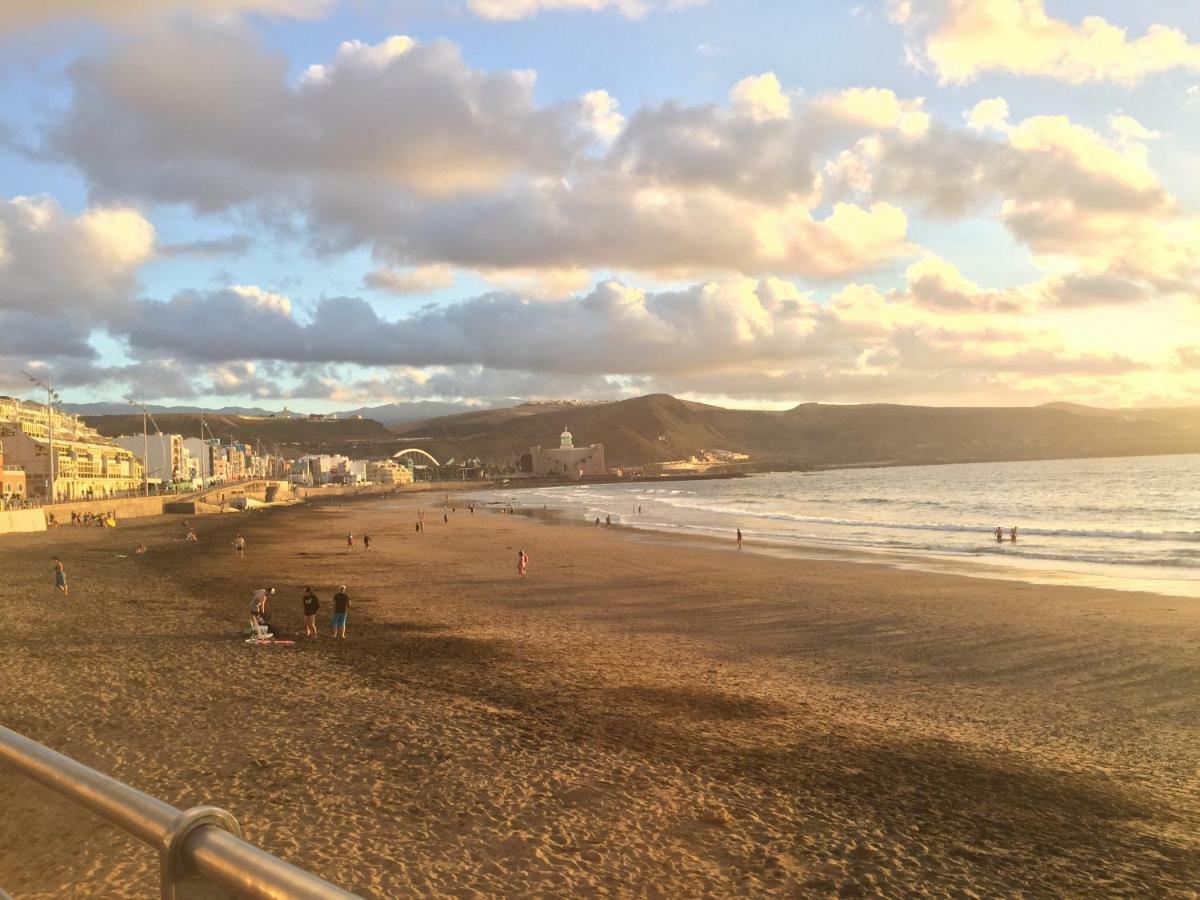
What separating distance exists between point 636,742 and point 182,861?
10.8 meters

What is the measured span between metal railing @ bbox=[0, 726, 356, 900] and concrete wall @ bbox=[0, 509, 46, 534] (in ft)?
189

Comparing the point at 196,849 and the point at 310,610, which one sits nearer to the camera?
the point at 196,849

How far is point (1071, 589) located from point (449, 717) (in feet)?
84.1

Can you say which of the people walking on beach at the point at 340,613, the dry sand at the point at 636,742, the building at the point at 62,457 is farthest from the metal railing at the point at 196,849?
the building at the point at 62,457

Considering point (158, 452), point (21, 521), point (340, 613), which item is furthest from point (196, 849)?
point (158, 452)

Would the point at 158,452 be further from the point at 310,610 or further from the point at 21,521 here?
the point at 310,610

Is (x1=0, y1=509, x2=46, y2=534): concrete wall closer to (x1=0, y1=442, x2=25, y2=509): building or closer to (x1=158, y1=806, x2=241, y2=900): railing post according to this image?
(x1=0, y1=442, x2=25, y2=509): building

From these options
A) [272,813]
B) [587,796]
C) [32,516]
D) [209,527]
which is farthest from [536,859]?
[209,527]

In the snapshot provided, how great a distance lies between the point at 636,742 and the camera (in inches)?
476

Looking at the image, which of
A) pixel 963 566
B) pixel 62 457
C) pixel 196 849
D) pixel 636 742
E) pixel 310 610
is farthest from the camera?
pixel 62 457

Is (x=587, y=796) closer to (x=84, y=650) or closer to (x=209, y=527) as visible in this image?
(x=84, y=650)

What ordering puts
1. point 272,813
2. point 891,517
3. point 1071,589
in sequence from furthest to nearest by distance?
point 891,517 → point 1071,589 → point 272,813

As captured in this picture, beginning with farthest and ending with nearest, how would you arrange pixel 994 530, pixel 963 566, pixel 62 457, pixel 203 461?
pixel 203 461, pixel 62 457, pixel 994 530, pixel 963 566

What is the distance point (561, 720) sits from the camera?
1311cm
